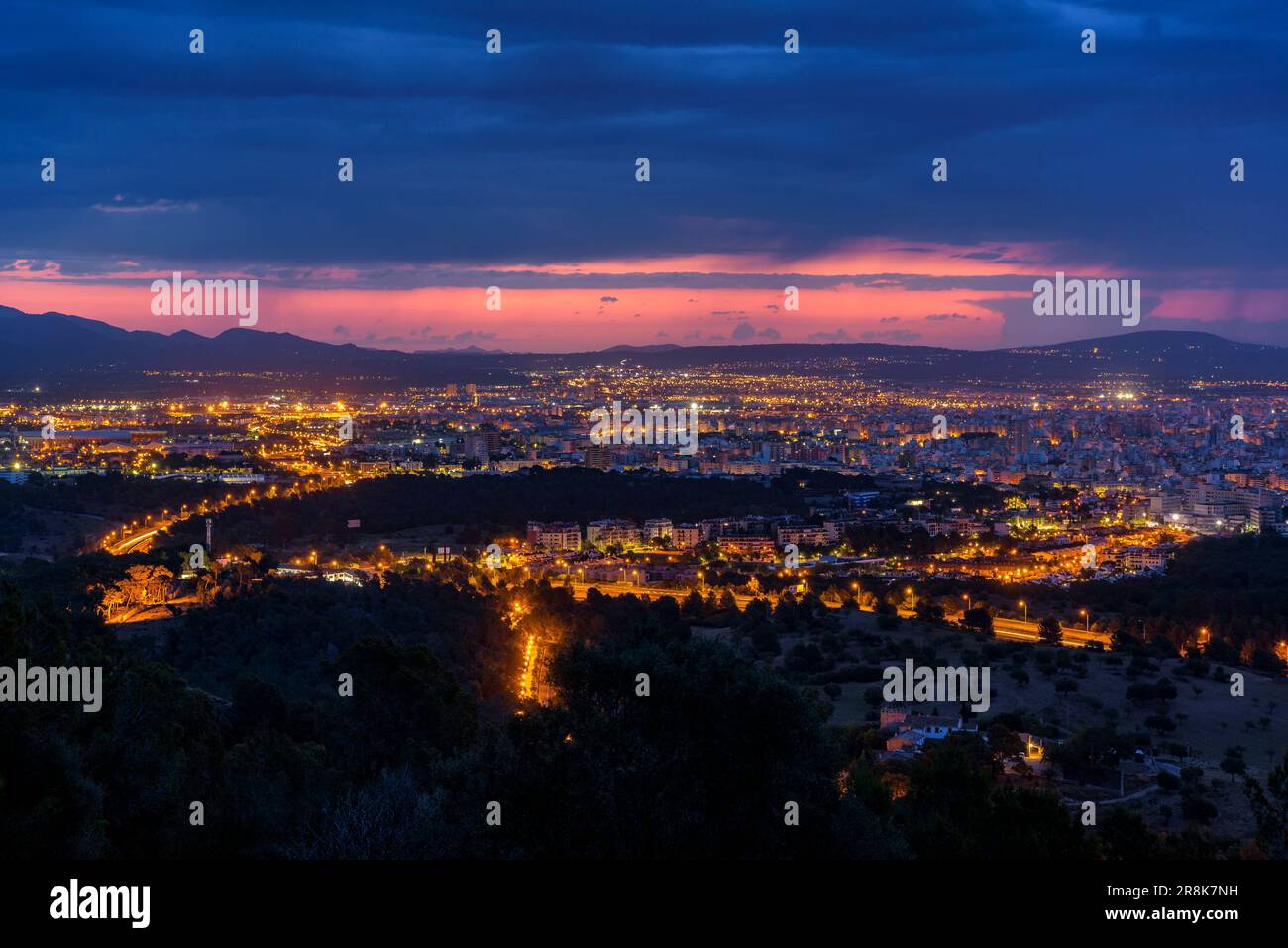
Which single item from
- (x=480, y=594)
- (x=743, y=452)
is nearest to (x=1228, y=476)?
(x=743, y=452)

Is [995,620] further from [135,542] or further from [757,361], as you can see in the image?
[757,361]

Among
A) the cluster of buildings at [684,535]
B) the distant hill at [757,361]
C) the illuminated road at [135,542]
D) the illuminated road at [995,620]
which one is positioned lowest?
the illuminated road at [995,620]

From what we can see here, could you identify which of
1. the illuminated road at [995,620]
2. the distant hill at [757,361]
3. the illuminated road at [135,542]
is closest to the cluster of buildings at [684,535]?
the illuminated road at [995,620]

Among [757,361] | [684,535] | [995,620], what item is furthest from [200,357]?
[995,620]

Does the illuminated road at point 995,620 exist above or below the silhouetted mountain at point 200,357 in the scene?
below

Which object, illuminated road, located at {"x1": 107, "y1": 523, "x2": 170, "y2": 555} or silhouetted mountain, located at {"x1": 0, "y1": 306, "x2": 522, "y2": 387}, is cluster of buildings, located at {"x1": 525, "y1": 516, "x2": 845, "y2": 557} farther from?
silhouetted mountain, located at {"x1": 0, "y1": 306, "x2": 522, "y2": 387}

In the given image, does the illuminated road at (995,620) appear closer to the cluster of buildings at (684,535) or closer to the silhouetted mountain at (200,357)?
the cluster of buildings at (684,535)

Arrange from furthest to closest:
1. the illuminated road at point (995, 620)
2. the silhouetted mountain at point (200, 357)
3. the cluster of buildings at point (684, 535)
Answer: the silhouetted mountain at point (200, 357), the cluster of buildings at point (684, 535), the illuminated road at point (995, 620)
